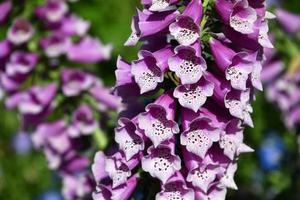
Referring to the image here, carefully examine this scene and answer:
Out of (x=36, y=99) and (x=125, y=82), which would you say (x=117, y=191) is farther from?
(x=36, y=99)

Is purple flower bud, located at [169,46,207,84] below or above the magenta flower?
above

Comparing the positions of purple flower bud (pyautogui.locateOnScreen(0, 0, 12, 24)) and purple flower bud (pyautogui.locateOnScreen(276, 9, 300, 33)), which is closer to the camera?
purple flower bud (pyautogui.locateOnScreen(0, 0, 12, 24))

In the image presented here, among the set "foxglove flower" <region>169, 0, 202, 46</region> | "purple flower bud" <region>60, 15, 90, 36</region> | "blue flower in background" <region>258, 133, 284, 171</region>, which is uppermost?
"foxglove flower" <region>169, 0, 202, 46</region>

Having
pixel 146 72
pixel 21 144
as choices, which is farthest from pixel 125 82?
pixel 21 144

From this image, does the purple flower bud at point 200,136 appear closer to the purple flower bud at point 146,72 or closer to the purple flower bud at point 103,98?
the purple flower bud at point 146,72

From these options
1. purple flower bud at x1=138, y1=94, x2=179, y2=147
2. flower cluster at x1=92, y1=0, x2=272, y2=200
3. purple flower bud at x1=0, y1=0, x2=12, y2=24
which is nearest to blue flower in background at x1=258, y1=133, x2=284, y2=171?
purple flower bud at x1=0, y1=0, x2=12, y2=24

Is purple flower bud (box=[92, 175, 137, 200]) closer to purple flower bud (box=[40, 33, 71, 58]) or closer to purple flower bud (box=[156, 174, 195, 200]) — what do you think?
purple flower bud (box=[156, 174, 195, 200])

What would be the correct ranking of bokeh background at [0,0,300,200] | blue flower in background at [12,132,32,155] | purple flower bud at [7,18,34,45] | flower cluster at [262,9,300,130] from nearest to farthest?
purple flower bud at [7,18,34,45], flower cluster at [262,9,300,130], bokeh background at [0,0,300,200], blue flower in background at [12,132,32,155]

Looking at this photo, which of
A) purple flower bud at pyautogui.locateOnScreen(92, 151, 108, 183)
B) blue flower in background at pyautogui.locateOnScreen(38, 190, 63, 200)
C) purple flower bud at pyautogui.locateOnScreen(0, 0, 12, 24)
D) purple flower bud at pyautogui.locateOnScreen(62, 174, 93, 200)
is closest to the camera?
purple flower bud at pyautogui.locateOnScreen(92, 151, 108, 183)
